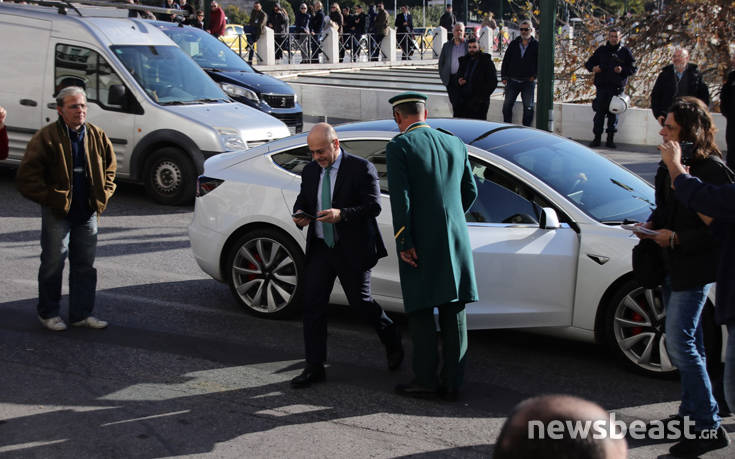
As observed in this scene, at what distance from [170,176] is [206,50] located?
17.8 feet

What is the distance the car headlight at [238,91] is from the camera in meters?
15.7

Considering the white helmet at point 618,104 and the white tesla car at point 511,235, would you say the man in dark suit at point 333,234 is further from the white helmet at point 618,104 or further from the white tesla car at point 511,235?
the white helmet at point 618,104

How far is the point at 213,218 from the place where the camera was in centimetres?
705

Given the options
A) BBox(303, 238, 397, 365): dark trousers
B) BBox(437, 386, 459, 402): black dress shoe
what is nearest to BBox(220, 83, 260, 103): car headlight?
BBox(303, 238, 397, 365): dark trousers

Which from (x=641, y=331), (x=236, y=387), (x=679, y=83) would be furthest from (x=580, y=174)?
(x=679, y=83)

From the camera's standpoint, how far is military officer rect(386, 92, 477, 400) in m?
5.14

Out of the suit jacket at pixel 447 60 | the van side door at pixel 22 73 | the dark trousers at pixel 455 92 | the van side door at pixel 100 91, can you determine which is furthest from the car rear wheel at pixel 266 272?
the suit jacket at pixel 447 60

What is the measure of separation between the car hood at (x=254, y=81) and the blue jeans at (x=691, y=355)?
1194cm

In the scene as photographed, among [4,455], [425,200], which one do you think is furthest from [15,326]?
[425,200]

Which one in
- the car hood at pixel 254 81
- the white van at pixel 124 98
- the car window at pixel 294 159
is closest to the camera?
the car window at pixel 294 159

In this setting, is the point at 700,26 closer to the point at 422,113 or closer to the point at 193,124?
the point at 193,124

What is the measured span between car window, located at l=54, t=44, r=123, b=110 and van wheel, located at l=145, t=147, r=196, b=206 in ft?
2.96

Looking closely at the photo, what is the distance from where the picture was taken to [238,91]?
15.7 metres

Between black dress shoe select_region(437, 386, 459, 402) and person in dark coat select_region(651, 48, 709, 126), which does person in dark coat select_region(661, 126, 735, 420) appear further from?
person in dark coat select_region(651, 48, 709, 126)
